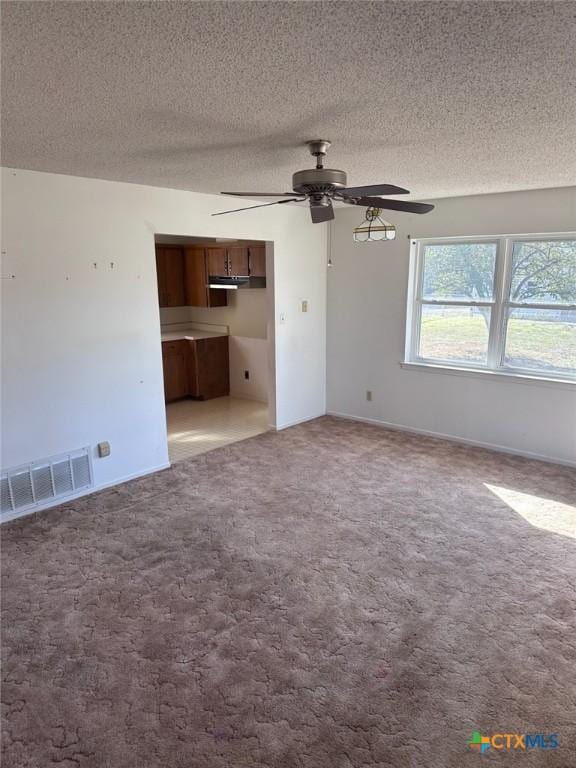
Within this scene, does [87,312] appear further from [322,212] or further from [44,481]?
[322,212]

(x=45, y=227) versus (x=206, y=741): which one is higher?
(x=45, y=227)

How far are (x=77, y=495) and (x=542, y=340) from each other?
13.9ft

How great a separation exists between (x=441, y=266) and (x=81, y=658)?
446cm

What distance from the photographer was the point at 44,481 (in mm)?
3701

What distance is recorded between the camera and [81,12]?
1.33 m

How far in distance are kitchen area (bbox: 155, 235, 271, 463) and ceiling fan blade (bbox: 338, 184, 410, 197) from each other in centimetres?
368

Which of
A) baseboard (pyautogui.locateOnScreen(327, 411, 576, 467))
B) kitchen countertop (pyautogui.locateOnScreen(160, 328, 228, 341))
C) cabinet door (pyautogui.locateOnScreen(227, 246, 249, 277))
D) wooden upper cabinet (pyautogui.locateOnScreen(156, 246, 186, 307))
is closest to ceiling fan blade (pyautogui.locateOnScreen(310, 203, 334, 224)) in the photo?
baseboard (pyautogui.locateOnScreen(327, 411, 576, 467))

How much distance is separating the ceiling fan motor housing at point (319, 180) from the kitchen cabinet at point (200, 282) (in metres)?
4.42

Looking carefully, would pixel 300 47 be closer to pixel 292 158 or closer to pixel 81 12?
pixel 81 12

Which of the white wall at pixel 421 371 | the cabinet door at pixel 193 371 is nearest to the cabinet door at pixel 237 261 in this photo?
the cabinet door at pixel 193 371

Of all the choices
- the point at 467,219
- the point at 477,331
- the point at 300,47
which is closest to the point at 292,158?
the point at 300,47

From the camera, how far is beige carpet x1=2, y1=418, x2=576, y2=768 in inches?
75.5

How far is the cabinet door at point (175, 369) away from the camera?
651 cm

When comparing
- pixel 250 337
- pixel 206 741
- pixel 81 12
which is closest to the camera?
pixel 81 12
